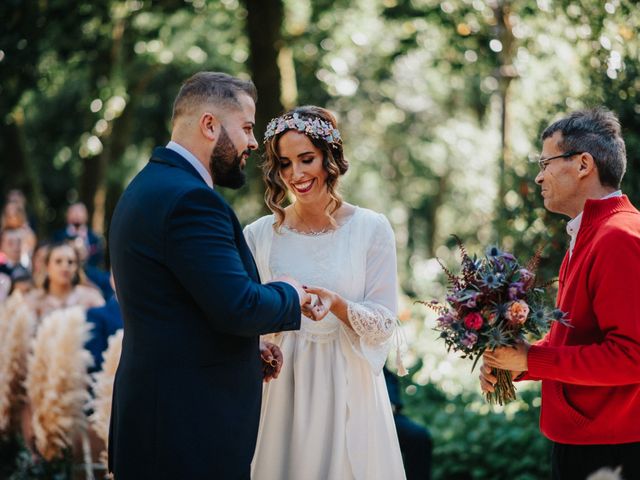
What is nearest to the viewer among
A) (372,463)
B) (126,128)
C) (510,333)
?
(510,333)

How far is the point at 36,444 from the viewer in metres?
5.94

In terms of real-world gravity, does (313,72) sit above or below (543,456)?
above

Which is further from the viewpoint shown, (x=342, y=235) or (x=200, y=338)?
(x=342, y=235)

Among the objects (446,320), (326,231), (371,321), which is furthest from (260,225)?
(446,320)

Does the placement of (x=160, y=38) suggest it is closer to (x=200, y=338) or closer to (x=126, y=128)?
(x=126, y=128)

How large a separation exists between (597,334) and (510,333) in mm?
344

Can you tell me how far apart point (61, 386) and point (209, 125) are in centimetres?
299

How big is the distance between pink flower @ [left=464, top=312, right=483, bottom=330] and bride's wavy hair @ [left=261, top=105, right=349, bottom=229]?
44.7 inches

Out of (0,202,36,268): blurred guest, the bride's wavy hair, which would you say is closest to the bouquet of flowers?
the bride's wavy hair

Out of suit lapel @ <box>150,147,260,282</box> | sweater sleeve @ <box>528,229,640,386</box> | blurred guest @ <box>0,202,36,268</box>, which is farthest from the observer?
blurred guest @ <box>0,202,36,268</box>

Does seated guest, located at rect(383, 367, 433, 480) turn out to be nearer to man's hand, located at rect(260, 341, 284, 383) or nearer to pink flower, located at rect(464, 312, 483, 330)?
man's hand, located at rect(260, 341, 284, 383)

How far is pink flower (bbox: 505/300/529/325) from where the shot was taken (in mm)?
3232

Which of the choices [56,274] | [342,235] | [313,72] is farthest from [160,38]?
[342,235]

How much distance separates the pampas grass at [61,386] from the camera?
5.63m
